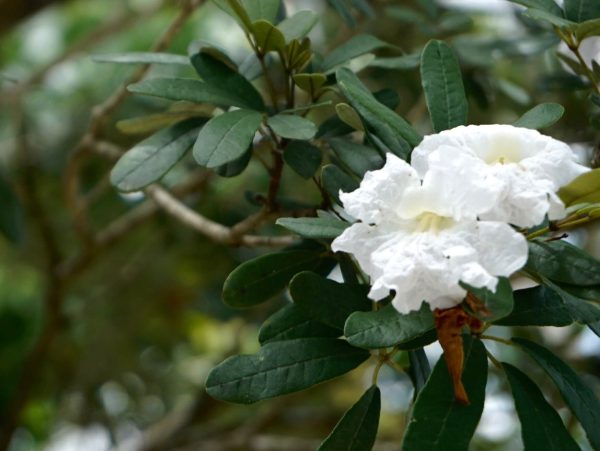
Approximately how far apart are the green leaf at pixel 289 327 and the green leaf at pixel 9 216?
0.83 m

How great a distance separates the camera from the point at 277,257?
0.87 meters

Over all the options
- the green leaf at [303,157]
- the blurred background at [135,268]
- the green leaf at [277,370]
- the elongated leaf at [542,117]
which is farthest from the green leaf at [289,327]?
the blurred background at [135,268]

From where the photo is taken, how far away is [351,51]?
968 millimetres

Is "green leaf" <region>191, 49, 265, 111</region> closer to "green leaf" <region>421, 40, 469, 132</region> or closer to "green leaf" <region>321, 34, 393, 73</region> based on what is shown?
"green leaf" <region>321, 34, 393, 73</region>

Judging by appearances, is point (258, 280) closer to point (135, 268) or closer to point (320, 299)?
point (320, 299)

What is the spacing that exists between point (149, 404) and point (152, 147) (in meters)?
1.73

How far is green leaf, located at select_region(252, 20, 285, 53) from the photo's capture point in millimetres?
882

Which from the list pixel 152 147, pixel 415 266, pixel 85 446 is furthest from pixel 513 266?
pixel 85 446

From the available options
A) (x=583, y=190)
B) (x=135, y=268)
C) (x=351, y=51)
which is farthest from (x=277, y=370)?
(x=135, y=268)

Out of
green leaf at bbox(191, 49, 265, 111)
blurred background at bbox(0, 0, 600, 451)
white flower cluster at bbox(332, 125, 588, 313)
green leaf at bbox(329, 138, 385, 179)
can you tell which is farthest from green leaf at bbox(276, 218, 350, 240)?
blurred background at bbox(0, 0, 600, 451)

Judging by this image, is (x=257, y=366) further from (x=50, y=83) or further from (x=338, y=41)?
(x=50, y=83)

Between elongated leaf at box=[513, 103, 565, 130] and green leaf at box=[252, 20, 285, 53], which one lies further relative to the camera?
green leaf at box=[252, 20, 285, 53]

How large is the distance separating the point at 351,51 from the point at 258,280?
28cm

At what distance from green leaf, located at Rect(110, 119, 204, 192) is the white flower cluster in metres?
0.31
